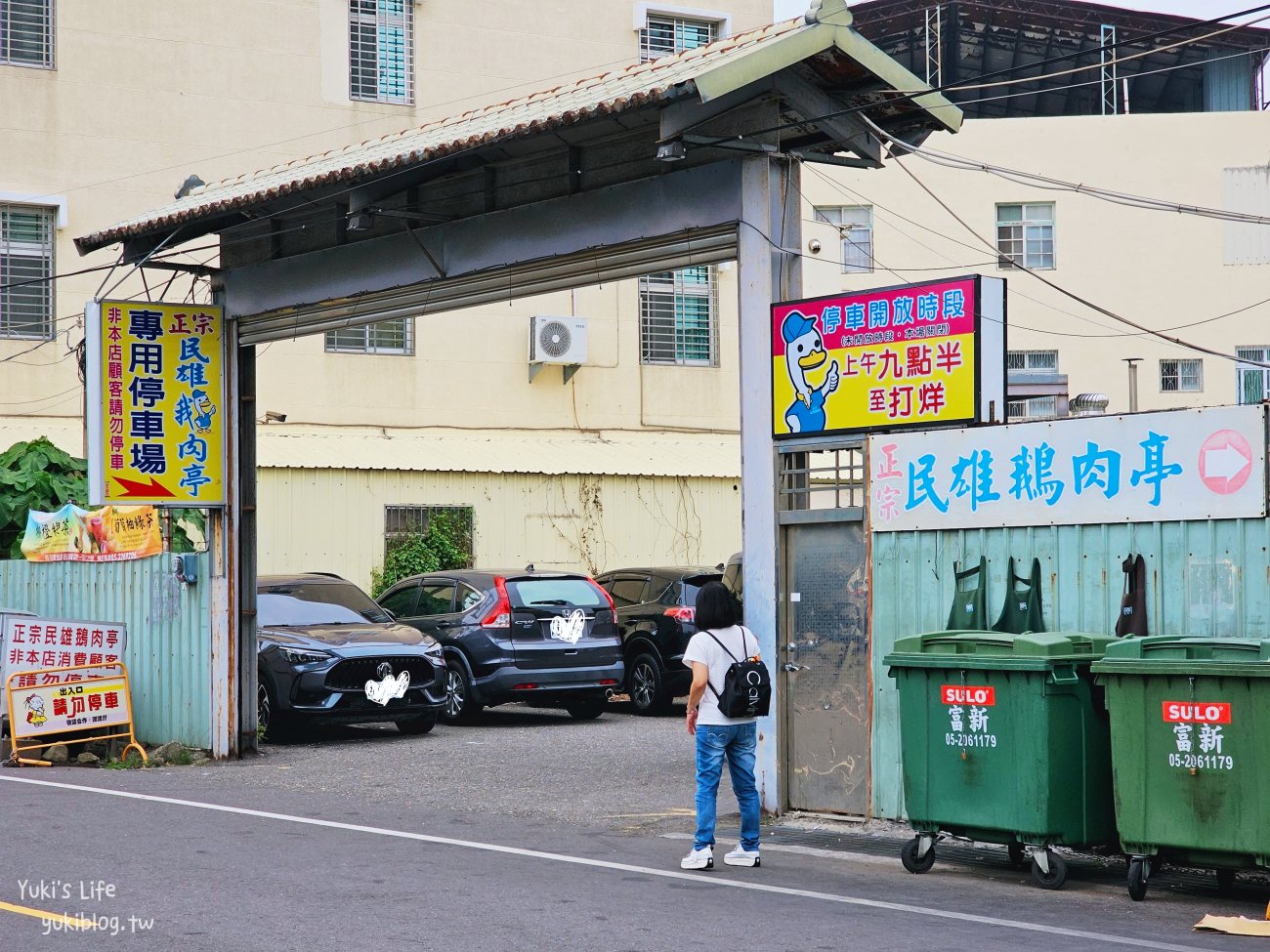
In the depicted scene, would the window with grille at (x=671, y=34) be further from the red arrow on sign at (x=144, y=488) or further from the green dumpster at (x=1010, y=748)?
the green dumpster at (x=1010, y=748)

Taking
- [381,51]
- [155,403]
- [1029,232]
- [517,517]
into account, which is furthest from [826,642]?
[1029,232]

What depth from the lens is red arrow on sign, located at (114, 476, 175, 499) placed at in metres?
14.4

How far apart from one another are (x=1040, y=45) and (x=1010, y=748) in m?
29.8

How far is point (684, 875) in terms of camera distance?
343 inches

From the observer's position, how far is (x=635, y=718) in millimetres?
17859

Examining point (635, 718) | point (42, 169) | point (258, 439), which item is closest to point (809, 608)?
point (635, 718)

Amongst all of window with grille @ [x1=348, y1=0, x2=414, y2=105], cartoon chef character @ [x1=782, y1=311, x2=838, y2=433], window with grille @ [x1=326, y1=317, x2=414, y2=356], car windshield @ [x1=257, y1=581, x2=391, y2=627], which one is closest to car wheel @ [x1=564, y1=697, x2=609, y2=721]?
car windshield @ [x1=257, y1=581, x2=391, y2=627]

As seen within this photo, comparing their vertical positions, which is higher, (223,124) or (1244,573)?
(223,124)

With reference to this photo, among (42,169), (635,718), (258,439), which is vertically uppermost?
(42,169)

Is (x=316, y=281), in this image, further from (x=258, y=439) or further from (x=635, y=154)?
(x=258, y=439)

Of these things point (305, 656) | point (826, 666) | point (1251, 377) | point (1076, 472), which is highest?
point (1251, 377)

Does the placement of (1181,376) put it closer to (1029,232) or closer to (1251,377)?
(1251,377)

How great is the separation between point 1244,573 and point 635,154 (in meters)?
5.27

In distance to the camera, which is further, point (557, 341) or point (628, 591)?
point (557, 341)
